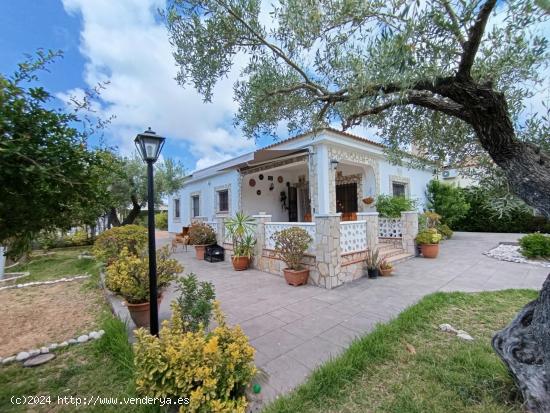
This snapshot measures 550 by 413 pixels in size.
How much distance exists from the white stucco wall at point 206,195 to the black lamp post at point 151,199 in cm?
987

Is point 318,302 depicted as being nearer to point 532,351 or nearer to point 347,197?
point 532,351

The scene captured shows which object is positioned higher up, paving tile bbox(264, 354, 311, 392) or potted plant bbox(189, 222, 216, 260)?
potted plant bbox(189, 222, 216, 260)

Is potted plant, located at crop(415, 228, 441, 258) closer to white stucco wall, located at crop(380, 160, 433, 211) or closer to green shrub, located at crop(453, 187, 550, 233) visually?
white stucco wall, located at crop(380, 160, 433, 211)

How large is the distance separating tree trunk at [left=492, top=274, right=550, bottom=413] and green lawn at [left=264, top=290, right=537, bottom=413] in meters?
0.25

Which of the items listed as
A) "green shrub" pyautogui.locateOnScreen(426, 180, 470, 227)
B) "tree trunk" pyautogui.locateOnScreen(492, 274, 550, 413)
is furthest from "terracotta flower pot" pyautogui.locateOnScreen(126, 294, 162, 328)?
"green shrub" pyautogui.locateOnScreen(426, 180, 470, 227)

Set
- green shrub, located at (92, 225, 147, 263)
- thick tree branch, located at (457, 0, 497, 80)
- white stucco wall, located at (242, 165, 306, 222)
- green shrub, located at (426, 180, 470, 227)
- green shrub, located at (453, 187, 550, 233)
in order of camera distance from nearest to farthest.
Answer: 1. thick tree branch, located at (457, 0, 497, 80)
2. green shrub, located at (92, 225, 147, 263)
3. white stucco wall, located at (242, 165, 306, 222)
4. green shrub, located at (453, 187, 550, 233)
5. green shrub, located at (426, 180, 470, 227)

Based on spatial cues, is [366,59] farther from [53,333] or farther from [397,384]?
[53,333]

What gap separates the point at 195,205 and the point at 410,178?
44.6ft

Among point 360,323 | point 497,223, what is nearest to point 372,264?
point 360,323

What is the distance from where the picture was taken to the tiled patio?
328 cm

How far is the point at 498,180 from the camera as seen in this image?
9.65ft

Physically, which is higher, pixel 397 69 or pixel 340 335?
pixel 397 69

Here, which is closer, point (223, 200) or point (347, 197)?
point (347, 197)

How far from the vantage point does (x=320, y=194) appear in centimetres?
938
